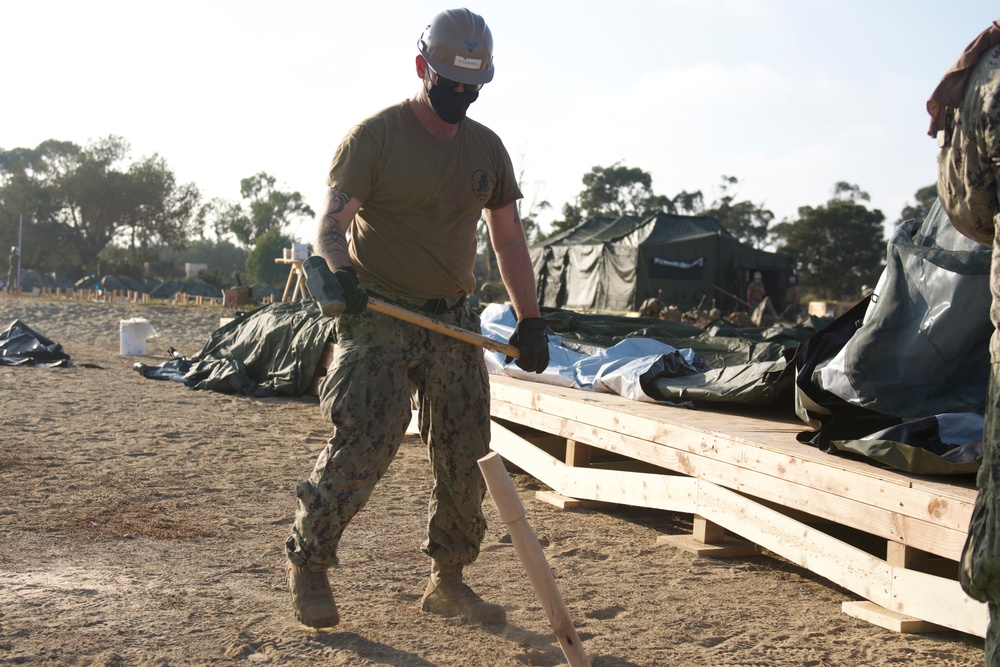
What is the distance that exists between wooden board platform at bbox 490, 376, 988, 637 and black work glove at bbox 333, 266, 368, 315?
72.0 inches

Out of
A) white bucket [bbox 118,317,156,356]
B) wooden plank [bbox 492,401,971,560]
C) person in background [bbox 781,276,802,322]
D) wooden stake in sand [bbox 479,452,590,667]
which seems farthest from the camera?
person in background [bbox 781,276,802,322]

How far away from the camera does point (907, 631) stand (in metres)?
3.22

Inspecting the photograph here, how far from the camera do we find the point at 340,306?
9.27 feet

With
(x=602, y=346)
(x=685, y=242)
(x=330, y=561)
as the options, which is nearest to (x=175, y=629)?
(x=330, y=561)

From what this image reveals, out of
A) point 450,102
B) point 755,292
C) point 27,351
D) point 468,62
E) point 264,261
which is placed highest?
point 264,261

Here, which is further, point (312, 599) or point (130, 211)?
point (130, 211)

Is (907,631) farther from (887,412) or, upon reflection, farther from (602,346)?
(602,346)

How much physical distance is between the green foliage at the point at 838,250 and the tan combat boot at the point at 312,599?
35.3 m

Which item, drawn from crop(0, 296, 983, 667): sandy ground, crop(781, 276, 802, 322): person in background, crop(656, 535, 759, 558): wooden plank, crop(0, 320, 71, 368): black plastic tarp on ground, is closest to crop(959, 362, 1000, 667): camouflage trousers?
crop(0, 296, 983, 667): sandy ground

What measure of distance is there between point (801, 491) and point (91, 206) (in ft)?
168

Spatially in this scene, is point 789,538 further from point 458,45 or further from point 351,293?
point 458,45

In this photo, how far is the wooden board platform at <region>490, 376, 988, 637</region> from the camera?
10.2 ft

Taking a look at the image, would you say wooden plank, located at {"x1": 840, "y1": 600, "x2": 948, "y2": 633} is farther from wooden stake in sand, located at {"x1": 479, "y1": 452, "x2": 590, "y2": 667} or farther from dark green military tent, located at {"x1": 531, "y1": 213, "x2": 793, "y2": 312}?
dark green military tent, located at {"x1": 531, "y1": 213, "x2": 793, "y2": 312}

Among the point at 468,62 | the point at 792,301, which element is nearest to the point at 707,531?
the point at 468,62
